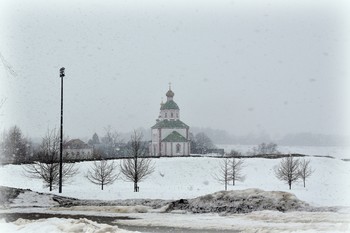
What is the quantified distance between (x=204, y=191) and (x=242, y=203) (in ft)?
29.9

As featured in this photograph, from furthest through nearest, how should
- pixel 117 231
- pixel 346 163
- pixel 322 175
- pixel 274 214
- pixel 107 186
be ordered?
pixel 346 163 < pixel 322 175 < pixel 107 186 < pixel 274 214 < pixel 117 231

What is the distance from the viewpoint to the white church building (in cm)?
8825

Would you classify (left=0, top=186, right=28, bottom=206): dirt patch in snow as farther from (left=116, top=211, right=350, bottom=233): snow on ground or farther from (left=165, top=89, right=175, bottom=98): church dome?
(left=165, top=89, right=175, bottom=98): church dome

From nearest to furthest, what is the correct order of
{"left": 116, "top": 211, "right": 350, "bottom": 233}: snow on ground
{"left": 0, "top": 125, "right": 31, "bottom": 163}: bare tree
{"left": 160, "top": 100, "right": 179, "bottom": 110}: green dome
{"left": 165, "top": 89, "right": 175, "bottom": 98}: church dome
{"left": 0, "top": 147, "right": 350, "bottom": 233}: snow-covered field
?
{"left": 0, "top": 147, "right": 350, "bottom": 233}: snow-covered field
{"left": 116, "top": 211, "right": 350, "bottom": 233}: snow on ground
{"left": 0, "top": 125, "right": 31, "bottom": 163}: bare tree
{"left": 160, "top": 100, "right": 179, "bottom": 110}: green dome
{"left": 165, "top": 89, "right": 175, "bottom": 98}: church dome

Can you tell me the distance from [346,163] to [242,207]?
108 ft

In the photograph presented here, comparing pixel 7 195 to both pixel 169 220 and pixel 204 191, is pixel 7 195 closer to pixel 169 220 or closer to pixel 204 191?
pixel 204 191

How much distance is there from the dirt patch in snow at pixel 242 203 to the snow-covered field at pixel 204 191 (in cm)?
111

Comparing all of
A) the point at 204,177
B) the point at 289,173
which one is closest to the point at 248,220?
the point at 289,173

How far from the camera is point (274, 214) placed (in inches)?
856

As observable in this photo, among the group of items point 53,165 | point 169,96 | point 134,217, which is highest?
point 169,96

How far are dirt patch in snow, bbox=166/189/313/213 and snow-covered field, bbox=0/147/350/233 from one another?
111 cm

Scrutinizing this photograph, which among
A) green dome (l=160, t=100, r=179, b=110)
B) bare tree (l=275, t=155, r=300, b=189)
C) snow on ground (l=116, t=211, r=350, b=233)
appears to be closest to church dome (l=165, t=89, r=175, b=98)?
green dome (l=160, t=100, r=179, b=110)

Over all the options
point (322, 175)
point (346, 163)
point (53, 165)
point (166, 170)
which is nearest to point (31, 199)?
point (53, 165)

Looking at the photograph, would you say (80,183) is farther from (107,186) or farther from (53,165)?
(53,165)
